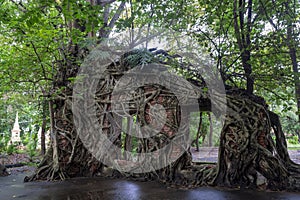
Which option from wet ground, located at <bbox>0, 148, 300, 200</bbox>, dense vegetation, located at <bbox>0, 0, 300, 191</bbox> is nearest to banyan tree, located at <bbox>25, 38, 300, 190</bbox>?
dense vegetation, located at <bbox>0, 0, 300, 191</bbox>

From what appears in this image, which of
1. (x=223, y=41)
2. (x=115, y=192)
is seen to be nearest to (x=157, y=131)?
(x=115, y=192)

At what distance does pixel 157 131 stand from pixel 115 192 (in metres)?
1.74

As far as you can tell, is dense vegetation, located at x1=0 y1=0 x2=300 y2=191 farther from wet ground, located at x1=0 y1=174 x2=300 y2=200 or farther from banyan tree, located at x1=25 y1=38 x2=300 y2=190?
wet ground, located at x1=0 y1=174 x2=300 y2=200

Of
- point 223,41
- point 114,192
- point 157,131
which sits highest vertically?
point 223,41

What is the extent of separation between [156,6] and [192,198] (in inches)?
173

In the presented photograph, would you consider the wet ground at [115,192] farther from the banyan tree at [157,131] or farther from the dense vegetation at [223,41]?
the dense vegetation at [223,41]

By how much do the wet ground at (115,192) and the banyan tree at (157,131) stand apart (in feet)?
1.27

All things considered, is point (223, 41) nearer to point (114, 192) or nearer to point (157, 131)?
point (157, 131)

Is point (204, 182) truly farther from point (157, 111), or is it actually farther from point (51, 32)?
point (51, 32)

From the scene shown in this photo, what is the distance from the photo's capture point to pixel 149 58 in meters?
6.12

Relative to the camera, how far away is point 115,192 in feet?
15.6

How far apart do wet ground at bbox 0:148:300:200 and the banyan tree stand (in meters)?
0.39

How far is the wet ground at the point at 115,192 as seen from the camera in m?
4.14

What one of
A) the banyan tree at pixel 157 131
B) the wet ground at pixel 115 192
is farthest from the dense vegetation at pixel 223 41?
the wet ground at pixel 115 192
